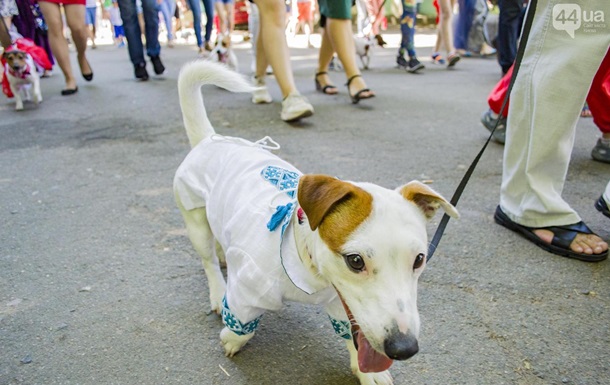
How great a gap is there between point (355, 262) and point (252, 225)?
1.50ft

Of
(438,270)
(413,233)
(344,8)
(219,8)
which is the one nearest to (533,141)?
(438,270)

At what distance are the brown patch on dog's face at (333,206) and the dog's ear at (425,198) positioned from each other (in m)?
0.14

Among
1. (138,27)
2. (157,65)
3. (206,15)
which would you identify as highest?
(206,15)

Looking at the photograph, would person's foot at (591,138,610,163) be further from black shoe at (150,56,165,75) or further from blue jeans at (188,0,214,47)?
blue jeans at (188,0,214,47)

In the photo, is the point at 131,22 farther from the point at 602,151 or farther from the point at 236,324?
the point at 236,324

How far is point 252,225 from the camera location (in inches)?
63.4

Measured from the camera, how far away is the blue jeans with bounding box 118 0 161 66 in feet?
20.8

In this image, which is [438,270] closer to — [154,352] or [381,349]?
[381,349]

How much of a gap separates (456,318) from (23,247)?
6.93 ft

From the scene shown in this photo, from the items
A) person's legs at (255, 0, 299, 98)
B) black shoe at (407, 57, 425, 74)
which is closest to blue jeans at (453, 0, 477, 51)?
black shoe at (407, 57, 425, 74)

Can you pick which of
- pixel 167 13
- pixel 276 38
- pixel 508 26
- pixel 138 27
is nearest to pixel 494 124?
pixel 508 26

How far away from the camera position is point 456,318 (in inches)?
75.9

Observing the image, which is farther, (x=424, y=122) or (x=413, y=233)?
(x=424, y=122)

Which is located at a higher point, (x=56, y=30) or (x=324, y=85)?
(x=56, y=30)
